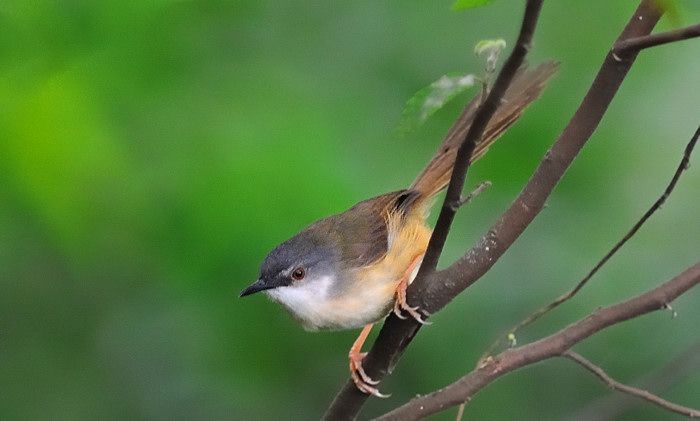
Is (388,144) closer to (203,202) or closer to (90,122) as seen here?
(203,202)

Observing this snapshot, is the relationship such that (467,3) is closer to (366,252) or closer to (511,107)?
(511,107)

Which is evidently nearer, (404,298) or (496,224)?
(496,224)

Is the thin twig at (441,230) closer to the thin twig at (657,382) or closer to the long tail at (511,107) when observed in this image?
the long tail at (511,107)

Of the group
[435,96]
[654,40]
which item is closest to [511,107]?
[654,40]

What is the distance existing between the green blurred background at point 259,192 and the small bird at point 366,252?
0.14 m

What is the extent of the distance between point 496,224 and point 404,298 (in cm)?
52

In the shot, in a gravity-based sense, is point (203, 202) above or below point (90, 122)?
below

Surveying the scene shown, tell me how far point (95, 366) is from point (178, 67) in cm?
121

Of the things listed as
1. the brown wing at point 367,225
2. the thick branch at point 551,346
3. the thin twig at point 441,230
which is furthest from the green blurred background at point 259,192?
the thick branch at point 551,346

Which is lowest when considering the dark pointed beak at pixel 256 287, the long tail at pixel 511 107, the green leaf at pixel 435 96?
the dark pointed beak at pixel 256 287

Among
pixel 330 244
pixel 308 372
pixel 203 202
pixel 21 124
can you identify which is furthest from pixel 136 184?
pixel 308 372

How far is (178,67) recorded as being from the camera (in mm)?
3023

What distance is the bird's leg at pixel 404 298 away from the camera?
2.09m

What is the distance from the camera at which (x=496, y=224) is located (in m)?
1.87
